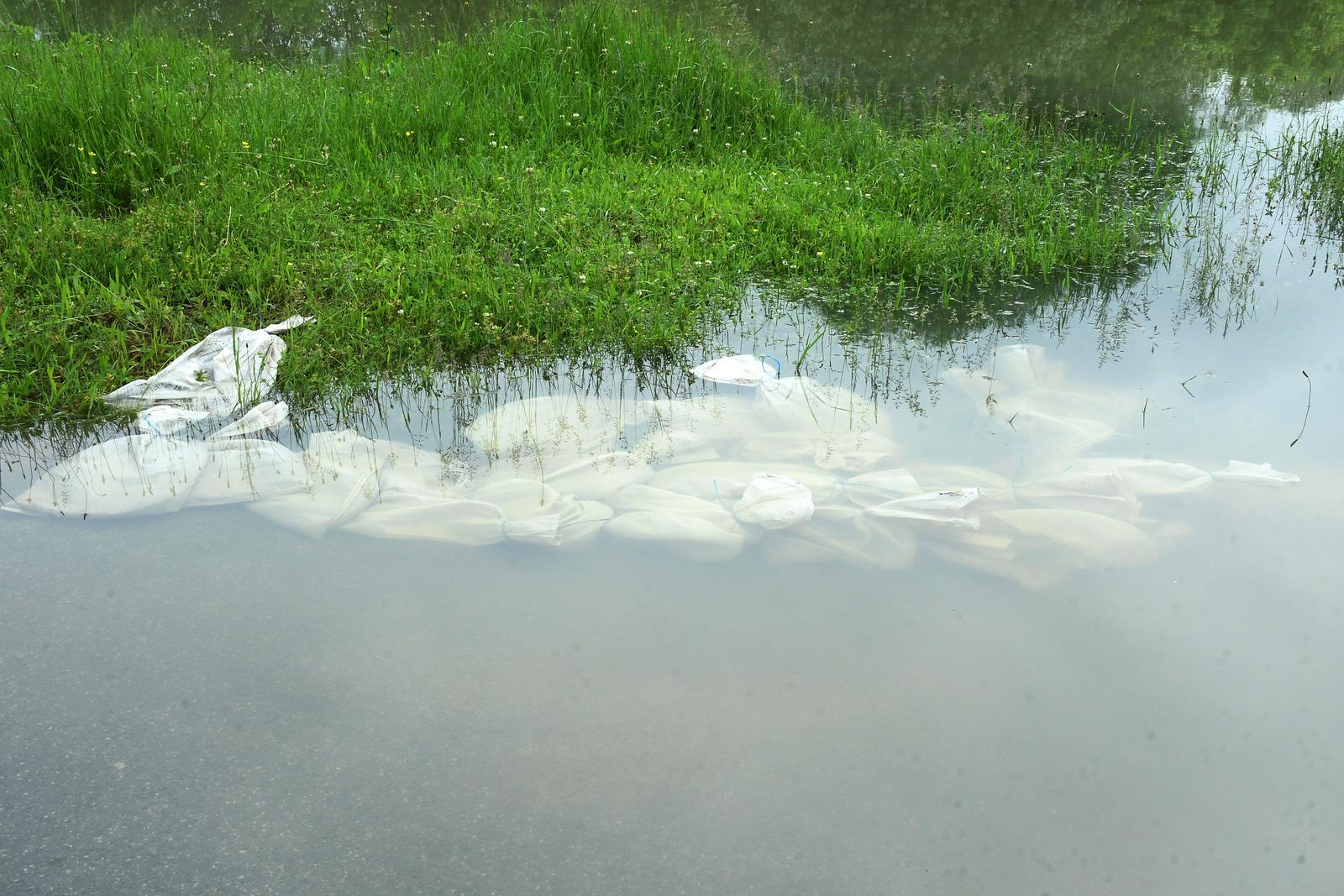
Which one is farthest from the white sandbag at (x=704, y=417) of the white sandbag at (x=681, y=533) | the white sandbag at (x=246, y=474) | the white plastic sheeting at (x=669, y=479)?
the white sandbag at (x=246, y=474)

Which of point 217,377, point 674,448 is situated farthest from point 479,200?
point 674,448

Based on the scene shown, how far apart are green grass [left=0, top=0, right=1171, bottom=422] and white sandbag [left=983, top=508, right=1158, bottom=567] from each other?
1.58 meters

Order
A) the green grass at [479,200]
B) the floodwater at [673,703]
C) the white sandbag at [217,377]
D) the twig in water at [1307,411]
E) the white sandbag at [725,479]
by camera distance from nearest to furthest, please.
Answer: the floodwater at [673,703], the white sandbag at [725,479], the twig in water at [1307,411], the white sandbag at [217,377], the green grass at [479,200]

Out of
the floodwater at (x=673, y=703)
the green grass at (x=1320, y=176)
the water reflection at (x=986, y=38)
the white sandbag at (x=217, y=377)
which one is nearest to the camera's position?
the floodwater at (x=673, y=703)

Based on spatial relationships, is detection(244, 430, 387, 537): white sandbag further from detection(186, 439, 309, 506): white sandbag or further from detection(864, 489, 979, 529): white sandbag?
detection(864, 489, 979, 529): white sandbag

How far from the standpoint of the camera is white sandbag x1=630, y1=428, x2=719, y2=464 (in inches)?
133

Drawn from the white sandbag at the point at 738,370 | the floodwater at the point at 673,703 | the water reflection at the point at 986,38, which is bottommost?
the floodwater at the point at 673,703

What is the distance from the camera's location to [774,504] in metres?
3.05

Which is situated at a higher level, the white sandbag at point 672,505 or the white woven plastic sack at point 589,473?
the white woven plastic sack at point 589,473

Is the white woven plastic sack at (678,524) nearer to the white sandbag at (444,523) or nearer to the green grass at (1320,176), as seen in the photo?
the white sandbag at (444,523)

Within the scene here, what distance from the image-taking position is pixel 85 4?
1033cm

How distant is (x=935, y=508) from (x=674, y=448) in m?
0.86

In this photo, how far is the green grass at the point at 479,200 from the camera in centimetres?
403

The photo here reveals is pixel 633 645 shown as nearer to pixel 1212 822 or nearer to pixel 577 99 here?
pixel 1212 822
